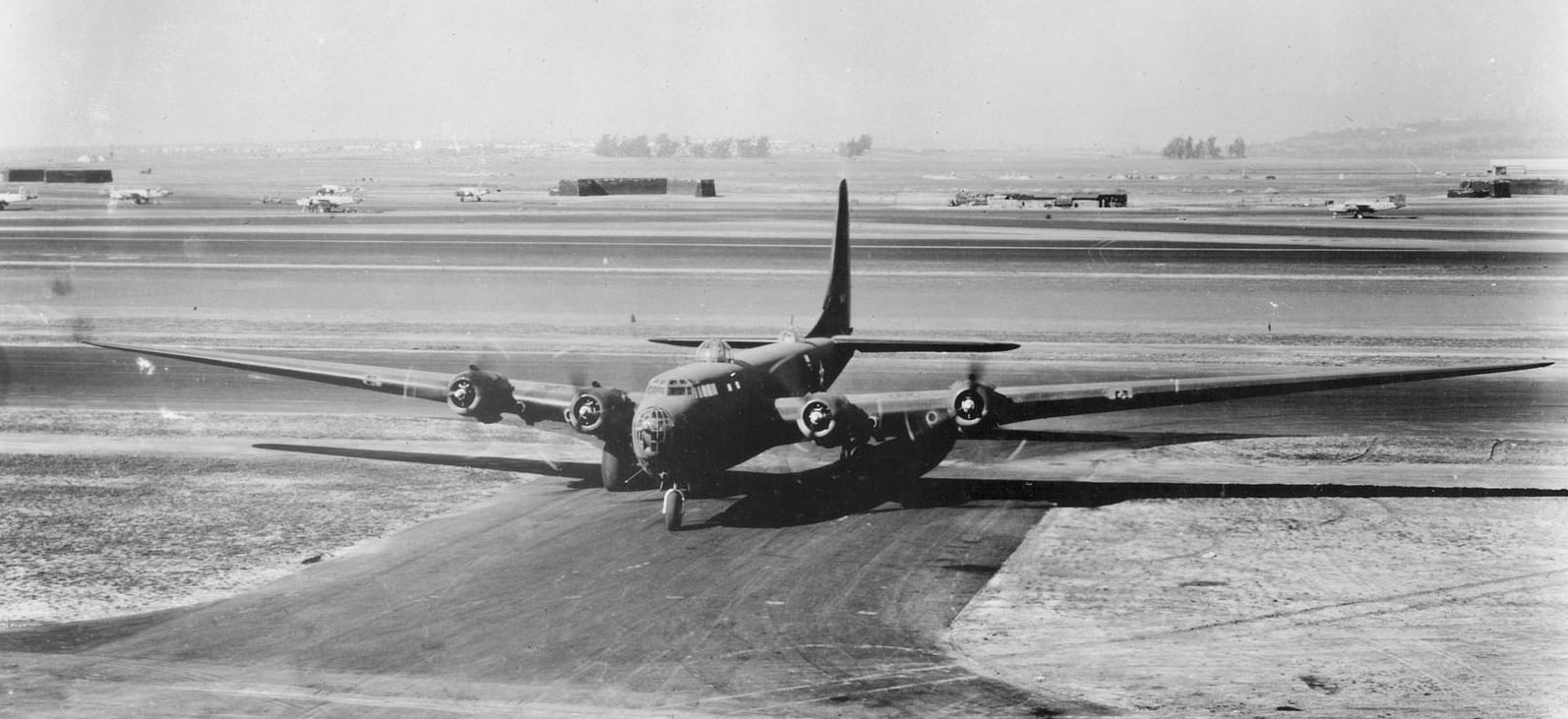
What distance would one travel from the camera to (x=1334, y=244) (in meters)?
95.4

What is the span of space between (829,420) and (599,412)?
5037 mm

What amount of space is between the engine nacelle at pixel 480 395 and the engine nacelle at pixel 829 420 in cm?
736

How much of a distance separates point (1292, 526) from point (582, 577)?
47.0ft

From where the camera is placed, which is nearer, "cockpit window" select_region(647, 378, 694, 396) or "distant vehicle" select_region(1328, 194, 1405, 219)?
"cockpit window" select_region(647, 378, 694, 396)

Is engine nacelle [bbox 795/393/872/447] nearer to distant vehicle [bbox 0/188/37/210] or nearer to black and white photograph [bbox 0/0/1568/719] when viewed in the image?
black and white photograph [bbox 0/0/1568/719]

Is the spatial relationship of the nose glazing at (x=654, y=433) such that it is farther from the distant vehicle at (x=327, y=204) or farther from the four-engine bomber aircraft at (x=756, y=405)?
the distant vehicle at (x=327, y=204)

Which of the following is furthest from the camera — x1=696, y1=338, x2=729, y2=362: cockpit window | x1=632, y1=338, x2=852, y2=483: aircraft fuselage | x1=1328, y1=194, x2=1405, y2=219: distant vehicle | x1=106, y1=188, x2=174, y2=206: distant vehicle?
x1=106, y1=188, x2=174, y2=206: distant vehicle

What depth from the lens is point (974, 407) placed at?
29.0 meters

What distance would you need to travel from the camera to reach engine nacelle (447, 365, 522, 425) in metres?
31.3

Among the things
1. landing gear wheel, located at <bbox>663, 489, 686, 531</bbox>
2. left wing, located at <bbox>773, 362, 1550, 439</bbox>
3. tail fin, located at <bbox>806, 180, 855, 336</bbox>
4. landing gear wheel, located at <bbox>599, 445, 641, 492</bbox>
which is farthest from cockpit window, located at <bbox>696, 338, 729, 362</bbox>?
tail fin, located at <bbox>806, 180, 855, 336</bbox>

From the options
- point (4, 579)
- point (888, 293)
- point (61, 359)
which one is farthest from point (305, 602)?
point (888, 293)

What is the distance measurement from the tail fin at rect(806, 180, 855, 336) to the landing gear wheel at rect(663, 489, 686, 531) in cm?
1305

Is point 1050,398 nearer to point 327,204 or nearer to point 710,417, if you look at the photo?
point 710,417

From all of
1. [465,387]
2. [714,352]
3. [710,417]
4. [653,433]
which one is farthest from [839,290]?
[653,433]
